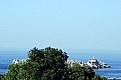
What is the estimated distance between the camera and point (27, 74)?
2484 cm

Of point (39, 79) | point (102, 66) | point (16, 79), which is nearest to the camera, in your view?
point (39, 79)

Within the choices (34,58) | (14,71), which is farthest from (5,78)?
(34,58)

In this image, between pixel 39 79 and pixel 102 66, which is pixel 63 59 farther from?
pixel 102 66

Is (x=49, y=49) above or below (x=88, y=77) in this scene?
above

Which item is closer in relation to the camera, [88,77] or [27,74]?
[27,74]

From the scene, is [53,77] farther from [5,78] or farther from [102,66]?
[102,66]

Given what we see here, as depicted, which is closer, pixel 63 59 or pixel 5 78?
pixel 63 59

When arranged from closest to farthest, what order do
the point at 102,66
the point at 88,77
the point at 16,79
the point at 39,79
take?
the point at 39,79 → the point at 16,79 → the point at 88,77 → the point at 102,66

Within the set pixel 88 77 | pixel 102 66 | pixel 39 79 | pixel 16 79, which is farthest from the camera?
pixel 102 66

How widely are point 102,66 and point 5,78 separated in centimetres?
7841

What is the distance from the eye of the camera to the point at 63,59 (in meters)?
25.8

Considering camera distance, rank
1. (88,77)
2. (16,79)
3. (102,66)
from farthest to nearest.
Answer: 1. (102,66)
2. (88,77)
3. (16,79)

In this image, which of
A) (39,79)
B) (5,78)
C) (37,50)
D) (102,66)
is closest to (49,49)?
(37,50)

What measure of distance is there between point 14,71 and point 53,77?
3.90m
